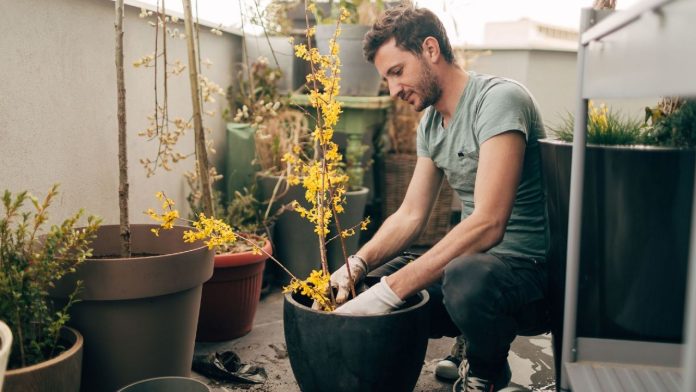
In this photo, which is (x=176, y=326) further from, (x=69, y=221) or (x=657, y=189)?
(x=657, y=189)

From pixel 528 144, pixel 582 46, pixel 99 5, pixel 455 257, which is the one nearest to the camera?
pixel 582 46

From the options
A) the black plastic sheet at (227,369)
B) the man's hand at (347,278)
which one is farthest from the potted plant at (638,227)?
the black plastic sheet at (227,369)

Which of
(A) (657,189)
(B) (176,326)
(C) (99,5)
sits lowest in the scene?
(B) (176,326)

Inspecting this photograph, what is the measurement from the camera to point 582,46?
1117mm

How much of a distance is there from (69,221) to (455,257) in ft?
2.88

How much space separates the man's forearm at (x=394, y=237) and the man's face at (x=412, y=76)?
1.10 feet

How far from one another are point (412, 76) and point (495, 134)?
352 mm

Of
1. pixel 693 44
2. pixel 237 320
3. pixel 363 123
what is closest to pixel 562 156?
pixel 693 44

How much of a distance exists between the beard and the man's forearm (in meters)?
0.35

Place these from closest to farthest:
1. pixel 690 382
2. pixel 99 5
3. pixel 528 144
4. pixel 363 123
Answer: pixel 690 382 → pixel 528 144 → pixel 99 5 → pixel 363 123

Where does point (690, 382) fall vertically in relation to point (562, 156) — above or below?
below

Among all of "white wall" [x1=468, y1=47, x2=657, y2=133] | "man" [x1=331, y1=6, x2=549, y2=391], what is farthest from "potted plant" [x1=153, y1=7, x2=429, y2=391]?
"white wall" [x1=468, y1=47, x2=657, y2=133]

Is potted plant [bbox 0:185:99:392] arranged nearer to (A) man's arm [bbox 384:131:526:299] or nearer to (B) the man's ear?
(A) man's arm [bbox 384:131:526:299]

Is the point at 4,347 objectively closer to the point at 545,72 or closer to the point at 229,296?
the point at 229,296
